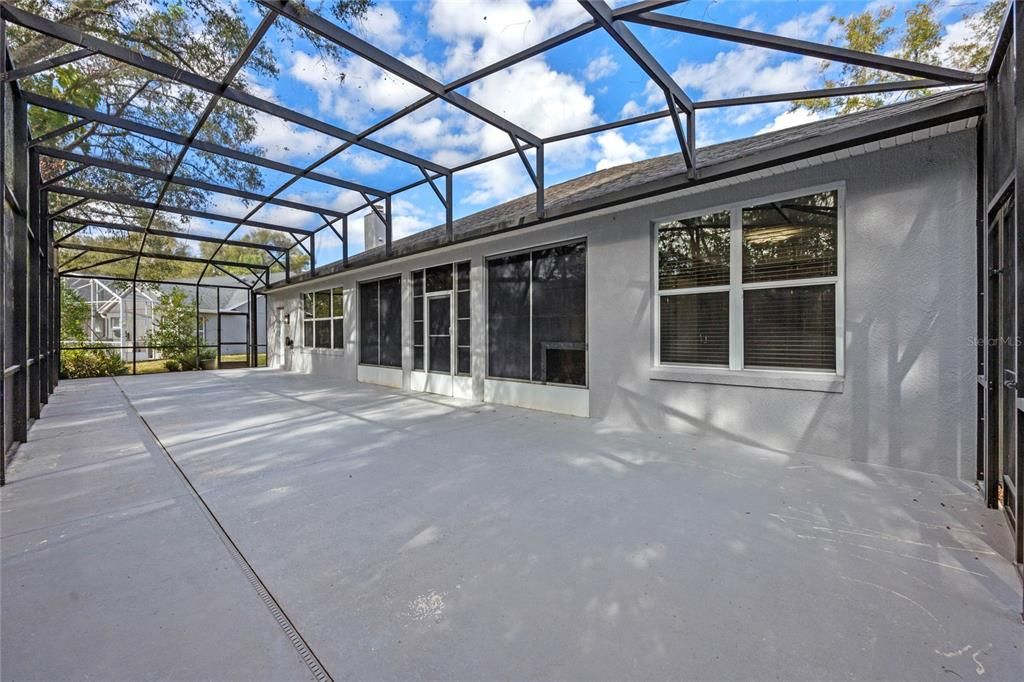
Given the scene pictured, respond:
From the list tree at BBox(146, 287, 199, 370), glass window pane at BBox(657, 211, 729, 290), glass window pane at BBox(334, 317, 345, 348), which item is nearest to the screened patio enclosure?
glass window pane at BBox(657, 211, 729, 290)

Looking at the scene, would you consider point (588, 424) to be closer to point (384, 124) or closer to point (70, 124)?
point (384, 124)

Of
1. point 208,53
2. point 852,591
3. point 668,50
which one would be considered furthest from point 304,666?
point 208,53

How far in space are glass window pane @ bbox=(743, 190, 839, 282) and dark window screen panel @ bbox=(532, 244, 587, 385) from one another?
2199 millimetres

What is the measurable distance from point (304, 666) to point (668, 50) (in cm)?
509

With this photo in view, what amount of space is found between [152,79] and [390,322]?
5.78 meters

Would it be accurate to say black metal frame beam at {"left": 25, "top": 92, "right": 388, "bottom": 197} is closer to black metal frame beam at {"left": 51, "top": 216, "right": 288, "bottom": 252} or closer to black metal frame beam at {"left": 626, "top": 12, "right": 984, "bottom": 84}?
black metal frame beam at {"left": 51, "top": 216, "right": 288, "bottom": 252}

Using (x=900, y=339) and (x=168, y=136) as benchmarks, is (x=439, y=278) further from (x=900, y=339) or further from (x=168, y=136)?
(x=900, y=339)

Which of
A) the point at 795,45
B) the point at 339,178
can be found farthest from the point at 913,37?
the point at 339,178

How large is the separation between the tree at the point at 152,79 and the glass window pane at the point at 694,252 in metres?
3.97

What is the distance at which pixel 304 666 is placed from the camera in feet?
5.03

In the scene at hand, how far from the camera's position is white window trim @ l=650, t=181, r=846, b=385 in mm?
4035

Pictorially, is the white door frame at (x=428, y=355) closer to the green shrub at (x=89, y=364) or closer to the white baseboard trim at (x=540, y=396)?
the white baseboard trim at (x=540, y=396)

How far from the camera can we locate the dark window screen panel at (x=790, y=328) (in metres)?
4.14

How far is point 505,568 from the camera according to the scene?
7.17 feet
